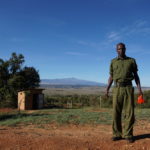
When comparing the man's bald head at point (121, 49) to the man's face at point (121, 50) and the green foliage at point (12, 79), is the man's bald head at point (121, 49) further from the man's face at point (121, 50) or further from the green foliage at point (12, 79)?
the green foliage at point (12, 79)

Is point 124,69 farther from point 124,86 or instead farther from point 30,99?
point 30,99

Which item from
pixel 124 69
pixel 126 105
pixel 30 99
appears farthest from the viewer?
pixel 30 99

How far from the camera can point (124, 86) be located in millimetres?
5648

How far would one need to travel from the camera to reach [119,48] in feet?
18.4

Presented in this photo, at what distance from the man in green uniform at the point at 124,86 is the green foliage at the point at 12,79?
27.0m

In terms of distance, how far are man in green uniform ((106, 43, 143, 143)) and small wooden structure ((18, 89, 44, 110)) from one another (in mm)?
25009

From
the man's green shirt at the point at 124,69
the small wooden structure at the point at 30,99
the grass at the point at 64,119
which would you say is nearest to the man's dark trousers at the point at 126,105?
the man's green shirt at the point at 124,69

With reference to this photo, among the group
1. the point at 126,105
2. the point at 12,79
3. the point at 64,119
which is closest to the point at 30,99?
the point at 12,79

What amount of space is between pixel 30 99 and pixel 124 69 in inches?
1032

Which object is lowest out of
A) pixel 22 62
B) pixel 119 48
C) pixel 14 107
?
pixel 14 107

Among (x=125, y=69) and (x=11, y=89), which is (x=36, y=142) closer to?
(x=125, y=69)

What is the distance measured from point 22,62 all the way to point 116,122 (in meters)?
29.6

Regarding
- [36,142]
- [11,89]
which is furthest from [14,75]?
[36,142]

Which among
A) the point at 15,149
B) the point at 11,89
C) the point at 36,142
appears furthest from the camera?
the point at 11,89
